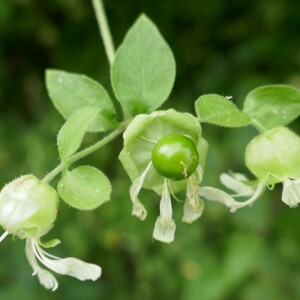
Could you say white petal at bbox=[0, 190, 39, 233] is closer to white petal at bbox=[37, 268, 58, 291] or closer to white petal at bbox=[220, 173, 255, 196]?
white petal at bbox=[37, 268, 58, 291]

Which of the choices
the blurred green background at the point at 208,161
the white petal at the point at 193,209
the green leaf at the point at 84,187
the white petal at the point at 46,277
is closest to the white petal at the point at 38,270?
the white petal at the point at 46,277

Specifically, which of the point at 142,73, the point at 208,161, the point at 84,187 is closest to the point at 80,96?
the point at 142,73

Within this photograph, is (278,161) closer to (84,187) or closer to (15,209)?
(84,187)

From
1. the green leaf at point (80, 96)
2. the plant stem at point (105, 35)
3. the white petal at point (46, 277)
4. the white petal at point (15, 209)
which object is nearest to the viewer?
the white petal at point (15, 209)

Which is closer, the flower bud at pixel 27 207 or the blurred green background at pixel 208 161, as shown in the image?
the flower bud at pixel 27 207

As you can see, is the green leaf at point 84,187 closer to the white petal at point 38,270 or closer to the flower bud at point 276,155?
the white petal at point 38,270
